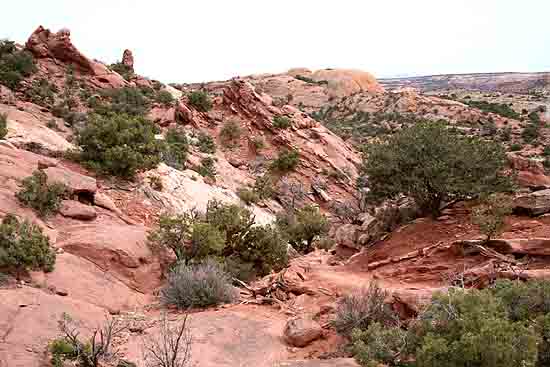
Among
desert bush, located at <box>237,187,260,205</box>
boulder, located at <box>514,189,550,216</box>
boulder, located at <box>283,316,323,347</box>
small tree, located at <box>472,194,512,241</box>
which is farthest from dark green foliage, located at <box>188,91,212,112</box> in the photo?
boulder, located at <box>283,316,323,347</box>

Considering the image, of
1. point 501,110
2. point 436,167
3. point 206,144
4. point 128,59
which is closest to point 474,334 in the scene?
point 436,167

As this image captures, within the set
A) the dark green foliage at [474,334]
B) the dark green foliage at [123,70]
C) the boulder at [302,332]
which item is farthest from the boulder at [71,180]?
the dark green foliage at [123,70]

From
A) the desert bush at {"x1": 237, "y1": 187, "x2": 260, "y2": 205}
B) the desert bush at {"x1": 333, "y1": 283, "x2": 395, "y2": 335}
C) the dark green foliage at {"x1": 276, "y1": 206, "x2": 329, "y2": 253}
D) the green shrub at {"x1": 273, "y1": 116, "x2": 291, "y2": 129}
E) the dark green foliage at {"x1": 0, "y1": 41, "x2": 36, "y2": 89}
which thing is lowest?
the dark green foliage at {"x1": 276, "y1": 206, "x2": 329, "y2": 253}

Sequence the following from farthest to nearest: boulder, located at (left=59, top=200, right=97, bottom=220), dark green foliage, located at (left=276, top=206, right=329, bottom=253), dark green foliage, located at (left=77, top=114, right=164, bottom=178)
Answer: dark green foliage, located at (left=276, top=206, right=329, bottom=253)
dark green foliage, located at (left=77, top=114, right=164, bottom=178)
boulder, located at (left=59, top=200, right=97, bottom=220)

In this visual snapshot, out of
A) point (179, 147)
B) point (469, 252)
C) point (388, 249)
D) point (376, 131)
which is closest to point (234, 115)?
point (179, 147)

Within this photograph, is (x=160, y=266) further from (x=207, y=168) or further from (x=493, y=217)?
(x=207, y=168)

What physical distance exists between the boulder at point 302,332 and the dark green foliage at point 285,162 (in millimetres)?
20816

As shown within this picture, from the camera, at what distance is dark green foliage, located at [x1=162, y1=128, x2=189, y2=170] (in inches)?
776

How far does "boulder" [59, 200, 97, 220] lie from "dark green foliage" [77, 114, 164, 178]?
3.31 meters

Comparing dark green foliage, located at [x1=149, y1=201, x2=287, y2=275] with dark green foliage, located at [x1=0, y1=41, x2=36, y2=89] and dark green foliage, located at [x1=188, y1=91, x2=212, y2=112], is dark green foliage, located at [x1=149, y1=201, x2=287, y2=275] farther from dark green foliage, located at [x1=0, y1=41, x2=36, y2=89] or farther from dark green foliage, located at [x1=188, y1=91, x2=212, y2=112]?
dark green foliage, located at [x1=188, y1=91, x2=212, y2=112]

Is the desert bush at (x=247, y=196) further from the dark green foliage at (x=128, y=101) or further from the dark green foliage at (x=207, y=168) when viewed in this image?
the dark green foliage at (x=128, y=101)

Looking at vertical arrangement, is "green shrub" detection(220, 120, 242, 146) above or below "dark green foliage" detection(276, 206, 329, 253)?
above

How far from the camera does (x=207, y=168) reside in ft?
76.8

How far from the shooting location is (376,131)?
43000 mm
